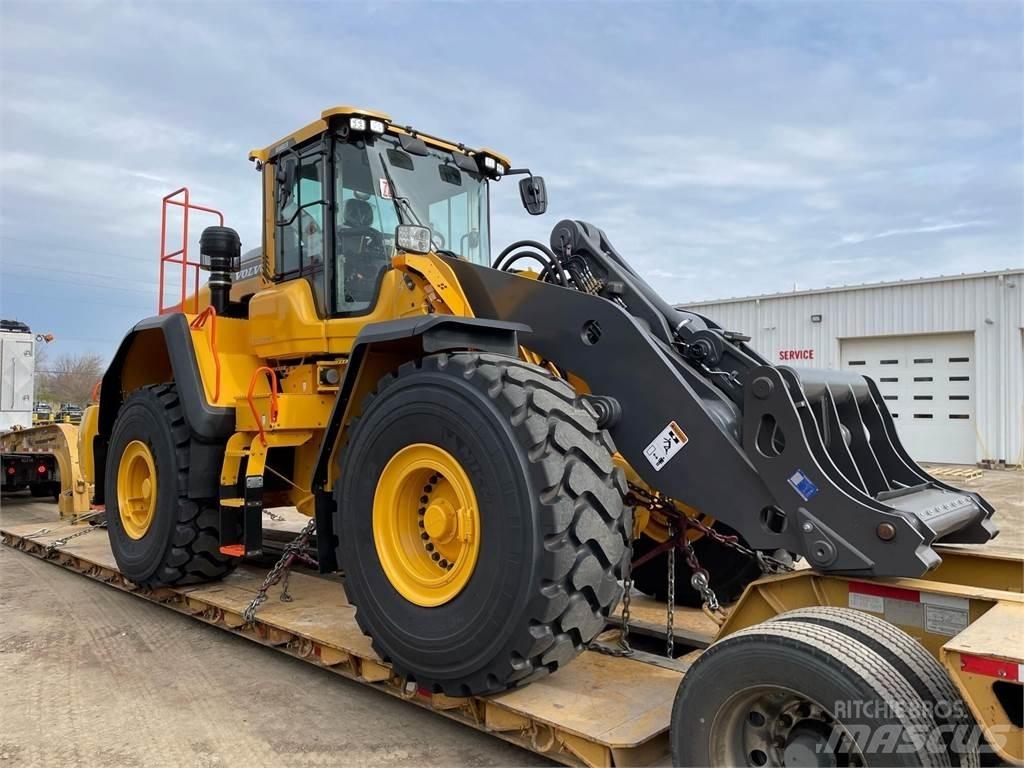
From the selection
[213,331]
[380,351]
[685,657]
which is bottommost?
[685,657]

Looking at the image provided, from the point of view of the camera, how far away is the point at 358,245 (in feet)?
16.8

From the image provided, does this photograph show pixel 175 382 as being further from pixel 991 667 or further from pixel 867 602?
pixel 991 667

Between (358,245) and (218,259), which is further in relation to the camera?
(218,259)

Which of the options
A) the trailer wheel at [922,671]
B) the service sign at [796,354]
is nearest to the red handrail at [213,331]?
the trailer wheel at [922,671]

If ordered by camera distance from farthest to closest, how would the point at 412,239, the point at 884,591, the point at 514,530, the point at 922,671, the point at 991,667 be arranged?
the point at 412,239 < the point at 514,530 < the point at 884,591 < the point at 922,671 < the point at 991,667

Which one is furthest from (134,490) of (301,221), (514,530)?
(514,530)

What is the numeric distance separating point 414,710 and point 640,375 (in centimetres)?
206

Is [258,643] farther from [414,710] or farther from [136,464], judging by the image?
[136,464]

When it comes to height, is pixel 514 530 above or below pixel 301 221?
below

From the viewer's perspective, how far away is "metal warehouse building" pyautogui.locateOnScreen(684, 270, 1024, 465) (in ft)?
57.4

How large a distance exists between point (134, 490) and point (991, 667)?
5946mm

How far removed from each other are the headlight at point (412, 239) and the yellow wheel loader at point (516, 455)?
0.04 ft

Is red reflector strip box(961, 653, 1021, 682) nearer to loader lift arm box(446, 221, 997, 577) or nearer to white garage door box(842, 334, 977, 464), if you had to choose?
loader lift arm box(446, 221, 997, 577)

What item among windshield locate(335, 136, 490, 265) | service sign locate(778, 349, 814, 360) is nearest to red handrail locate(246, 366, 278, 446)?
windshield locate(335, 136, 490, 265)
